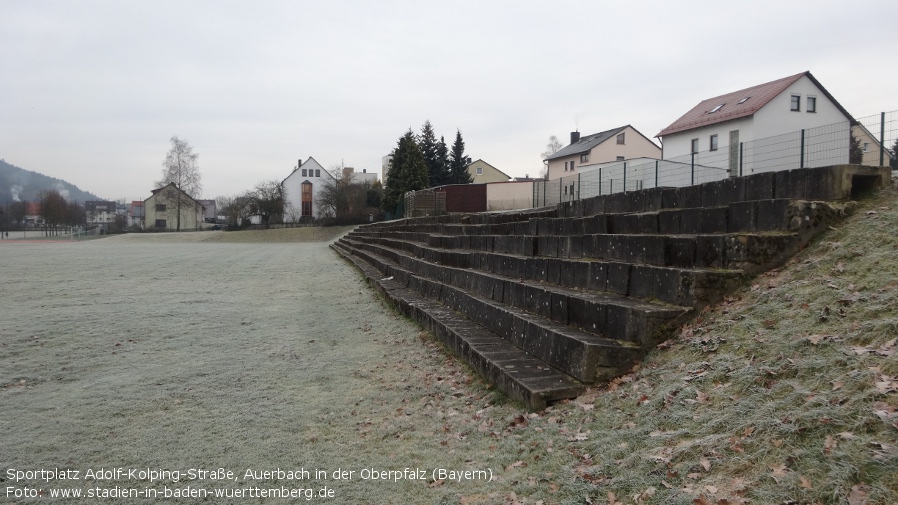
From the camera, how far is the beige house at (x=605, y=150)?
47.6 meters

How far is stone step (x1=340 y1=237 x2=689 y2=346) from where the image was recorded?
436 centimetres

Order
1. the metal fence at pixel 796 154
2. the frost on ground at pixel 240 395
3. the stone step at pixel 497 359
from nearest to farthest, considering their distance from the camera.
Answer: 1. the frost on ground at pixel 240 395
2. the stone step at pixel 497 359
3. the metal fence at pixel 796 154

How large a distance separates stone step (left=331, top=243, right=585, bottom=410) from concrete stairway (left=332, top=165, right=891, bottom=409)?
0.04 ft

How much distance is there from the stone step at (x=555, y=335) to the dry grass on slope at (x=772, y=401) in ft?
0.55

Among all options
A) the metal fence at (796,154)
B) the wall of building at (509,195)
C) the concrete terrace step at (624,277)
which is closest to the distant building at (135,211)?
the wall of building at (509,195)

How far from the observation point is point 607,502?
111 inches

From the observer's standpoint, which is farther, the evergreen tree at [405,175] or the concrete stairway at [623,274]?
A: the evergreen tree at [405,175]

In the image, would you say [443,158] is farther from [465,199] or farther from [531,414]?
[531,414]

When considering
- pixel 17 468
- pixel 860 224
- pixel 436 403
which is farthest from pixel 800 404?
pixel 17 468

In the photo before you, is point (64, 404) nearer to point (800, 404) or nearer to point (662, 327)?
point (662, 327)

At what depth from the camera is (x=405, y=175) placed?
48.9 metres

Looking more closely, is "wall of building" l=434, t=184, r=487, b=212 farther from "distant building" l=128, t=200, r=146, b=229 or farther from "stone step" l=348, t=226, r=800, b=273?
"distant building" l=128, t=200, r=146, b=229

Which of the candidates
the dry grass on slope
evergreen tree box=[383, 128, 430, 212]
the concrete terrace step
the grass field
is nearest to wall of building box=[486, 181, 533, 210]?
evergreen tree box=[383, 128, 430, 212]

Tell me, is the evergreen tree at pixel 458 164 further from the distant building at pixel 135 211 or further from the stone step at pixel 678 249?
the distant building at pixel 135 211
